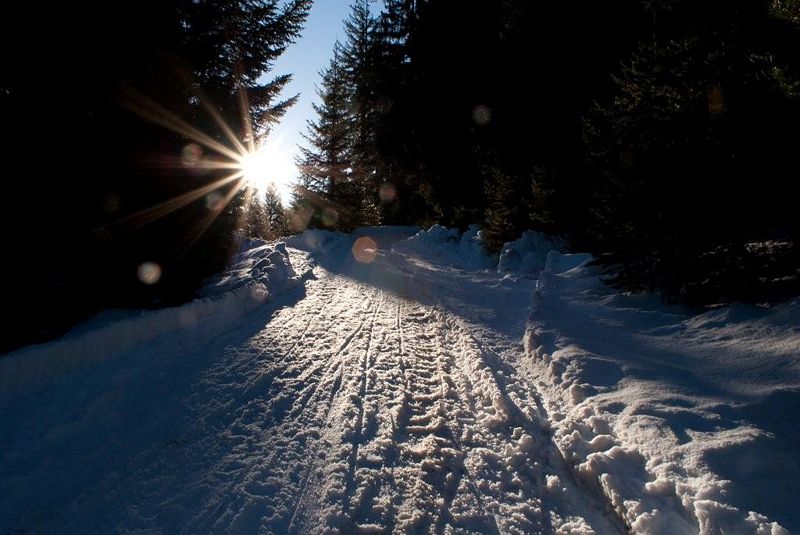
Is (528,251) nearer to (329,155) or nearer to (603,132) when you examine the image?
(603,132)

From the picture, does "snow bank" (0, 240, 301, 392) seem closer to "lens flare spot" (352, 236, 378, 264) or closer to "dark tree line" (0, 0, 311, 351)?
"dark tree line" (0, 0, 311, 351)

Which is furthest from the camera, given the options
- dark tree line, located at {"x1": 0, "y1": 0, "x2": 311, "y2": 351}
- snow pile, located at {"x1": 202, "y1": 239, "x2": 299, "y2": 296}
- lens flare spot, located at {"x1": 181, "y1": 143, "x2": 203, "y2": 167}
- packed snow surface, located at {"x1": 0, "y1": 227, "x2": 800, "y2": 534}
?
snow pile, located at {"x1": 202, "y1": 239, "x2": 299, "y2": 296}

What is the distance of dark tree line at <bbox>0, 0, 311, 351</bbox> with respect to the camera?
503 centimetres

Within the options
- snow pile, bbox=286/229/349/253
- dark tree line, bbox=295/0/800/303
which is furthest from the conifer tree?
snow pile, bbox=286/229/349/253

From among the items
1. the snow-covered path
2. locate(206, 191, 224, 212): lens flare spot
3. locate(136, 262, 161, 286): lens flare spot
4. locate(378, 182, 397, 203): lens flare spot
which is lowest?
the snow-covered path

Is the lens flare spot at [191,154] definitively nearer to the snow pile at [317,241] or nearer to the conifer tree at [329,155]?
the snow pile at [317,241]

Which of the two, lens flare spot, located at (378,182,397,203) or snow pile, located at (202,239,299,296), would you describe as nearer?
snow pile, located at (202,239,299,296)

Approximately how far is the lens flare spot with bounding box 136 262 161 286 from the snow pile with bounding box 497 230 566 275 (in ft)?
29.8

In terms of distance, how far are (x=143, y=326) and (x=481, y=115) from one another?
15.7 m

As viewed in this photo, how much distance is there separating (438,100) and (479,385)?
60.9ft

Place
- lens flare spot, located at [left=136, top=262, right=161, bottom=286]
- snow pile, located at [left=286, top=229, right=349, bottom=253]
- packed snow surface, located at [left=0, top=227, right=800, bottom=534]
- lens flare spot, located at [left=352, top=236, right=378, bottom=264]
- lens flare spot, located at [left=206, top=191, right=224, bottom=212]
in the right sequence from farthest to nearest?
1. snow pile, located at [left=286, top=229, right=349, bottom=253]
2. lens flare spot, located at [left=352, top=236, right=378, bottom=264]
3. lens flare spot, located at [left=206, top=191, right=224, bottom=212]
4. lens flare spot, located at [left=136, top=262, right=161, bottom=286]
5. packed snow surface, located at [left=0, top=227, right=800, bottom=534]

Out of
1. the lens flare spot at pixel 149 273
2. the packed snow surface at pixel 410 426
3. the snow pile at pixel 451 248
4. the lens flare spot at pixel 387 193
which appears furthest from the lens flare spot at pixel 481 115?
the lens flare spot at pixel 149 273

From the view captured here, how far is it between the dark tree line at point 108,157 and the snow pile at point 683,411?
6.18 m

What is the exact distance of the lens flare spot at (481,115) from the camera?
678 inches
